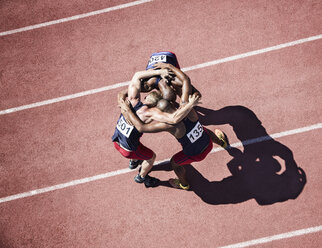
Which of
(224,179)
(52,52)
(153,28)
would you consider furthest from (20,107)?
(224,179)

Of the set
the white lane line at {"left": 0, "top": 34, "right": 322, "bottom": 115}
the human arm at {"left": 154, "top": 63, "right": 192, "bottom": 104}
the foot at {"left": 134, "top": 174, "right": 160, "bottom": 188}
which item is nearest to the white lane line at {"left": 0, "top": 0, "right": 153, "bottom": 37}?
the white lane line at {"left": 0, "top": 34, "right": 322, "bottom": 115}

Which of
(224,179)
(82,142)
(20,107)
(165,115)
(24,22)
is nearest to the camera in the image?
(165,115)

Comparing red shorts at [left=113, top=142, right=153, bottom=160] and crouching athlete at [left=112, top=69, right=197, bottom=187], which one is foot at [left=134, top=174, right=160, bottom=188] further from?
red shorts at [left=113, top=142, right=153, bottom=160]

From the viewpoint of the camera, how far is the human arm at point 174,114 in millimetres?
3602

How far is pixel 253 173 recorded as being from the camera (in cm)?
557

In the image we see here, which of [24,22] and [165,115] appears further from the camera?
[24,22]

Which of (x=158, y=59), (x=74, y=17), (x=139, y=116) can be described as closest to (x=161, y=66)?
(x=158, y=59)

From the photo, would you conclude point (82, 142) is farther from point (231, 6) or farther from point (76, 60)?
point (231, 6)

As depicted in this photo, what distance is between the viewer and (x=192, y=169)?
5.69m

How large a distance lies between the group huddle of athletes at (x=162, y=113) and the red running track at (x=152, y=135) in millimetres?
1055

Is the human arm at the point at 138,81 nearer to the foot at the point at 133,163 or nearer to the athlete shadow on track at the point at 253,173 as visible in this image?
the foot at the point at 133,163

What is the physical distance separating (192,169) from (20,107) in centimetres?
451

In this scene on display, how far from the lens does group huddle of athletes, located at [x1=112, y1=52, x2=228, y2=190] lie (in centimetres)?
382

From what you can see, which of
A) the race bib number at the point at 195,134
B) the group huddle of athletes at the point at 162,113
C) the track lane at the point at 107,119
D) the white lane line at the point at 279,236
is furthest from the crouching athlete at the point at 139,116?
the white lane line at the point at 279,236
